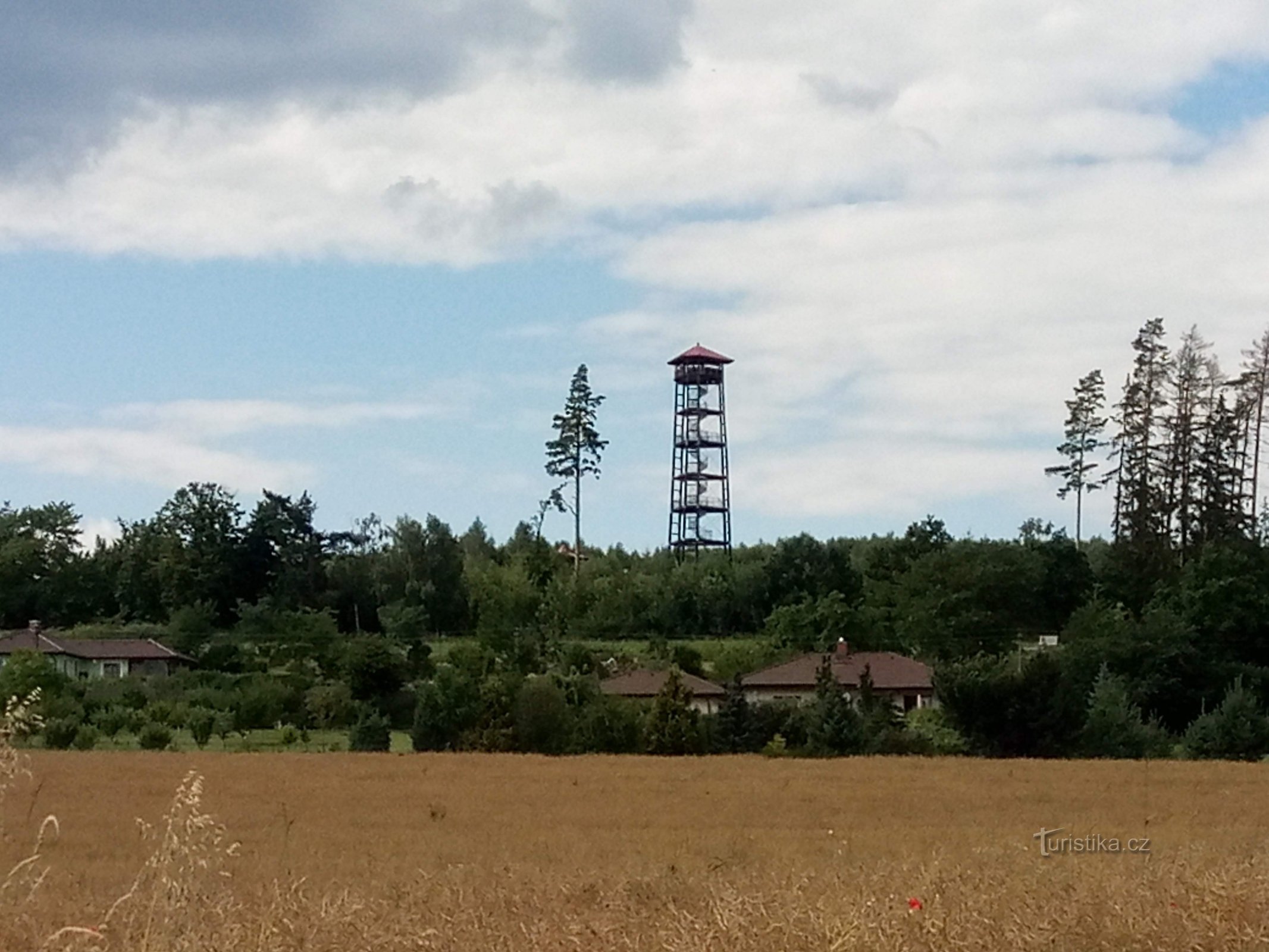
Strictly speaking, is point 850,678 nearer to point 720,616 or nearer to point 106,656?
point 720,616

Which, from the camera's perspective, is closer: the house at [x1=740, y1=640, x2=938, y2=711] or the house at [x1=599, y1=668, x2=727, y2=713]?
the house at [x1=599, y1=668, x2=727, y2=713]

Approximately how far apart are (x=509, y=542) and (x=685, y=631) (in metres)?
31.8

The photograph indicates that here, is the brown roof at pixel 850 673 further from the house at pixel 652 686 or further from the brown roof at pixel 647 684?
the house at pixel 652 686

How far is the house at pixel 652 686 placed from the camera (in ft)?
202

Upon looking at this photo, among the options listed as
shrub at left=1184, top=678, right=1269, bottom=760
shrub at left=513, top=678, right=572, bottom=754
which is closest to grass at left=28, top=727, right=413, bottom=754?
shrub at left=513, top=678, right=572, bottom=754

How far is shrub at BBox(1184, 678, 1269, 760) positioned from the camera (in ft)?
157

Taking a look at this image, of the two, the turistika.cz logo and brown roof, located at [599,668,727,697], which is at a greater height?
the turistika.cz logo

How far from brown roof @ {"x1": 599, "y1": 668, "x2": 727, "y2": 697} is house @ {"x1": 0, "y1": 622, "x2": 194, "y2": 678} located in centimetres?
2197

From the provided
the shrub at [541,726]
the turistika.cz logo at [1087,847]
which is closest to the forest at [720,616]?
the shrub at [541,726]

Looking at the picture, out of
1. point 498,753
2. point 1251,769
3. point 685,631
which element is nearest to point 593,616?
point 685,631

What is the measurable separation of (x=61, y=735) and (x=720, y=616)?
132 ft

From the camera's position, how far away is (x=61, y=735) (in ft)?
168

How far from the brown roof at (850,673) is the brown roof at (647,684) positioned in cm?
174

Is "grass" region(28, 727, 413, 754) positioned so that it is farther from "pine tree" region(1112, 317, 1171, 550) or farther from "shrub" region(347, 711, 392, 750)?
"pine tree" region(1112, 317, 1171, 550)
